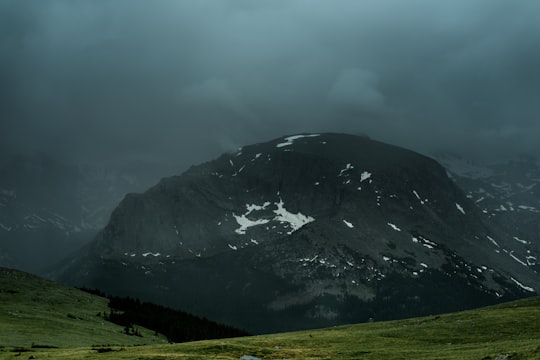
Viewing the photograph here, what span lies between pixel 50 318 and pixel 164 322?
184 feet

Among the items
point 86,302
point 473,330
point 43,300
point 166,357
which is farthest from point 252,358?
point 86,302

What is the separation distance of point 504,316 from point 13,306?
8582 cm

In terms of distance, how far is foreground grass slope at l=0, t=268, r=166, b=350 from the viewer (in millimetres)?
76125

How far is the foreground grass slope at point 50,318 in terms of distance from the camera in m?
76.1

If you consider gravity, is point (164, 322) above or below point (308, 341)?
above

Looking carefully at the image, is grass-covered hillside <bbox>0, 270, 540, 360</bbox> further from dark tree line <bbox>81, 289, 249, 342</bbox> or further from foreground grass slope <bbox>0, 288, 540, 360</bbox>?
dark tree line <bbox>81, 289, 249, 342</bbox>

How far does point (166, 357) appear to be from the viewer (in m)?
46.6

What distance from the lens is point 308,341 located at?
6475cm

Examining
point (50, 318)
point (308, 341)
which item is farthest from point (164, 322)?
point (308, 341)

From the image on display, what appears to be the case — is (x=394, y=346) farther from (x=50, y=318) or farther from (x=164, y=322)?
(x=164, y=322)

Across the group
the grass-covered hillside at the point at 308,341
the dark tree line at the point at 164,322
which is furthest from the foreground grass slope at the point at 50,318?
the dark tree line at the point at 164,322

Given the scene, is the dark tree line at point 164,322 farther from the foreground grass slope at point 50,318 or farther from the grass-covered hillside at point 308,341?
the grass-covered hillside at point 308,341

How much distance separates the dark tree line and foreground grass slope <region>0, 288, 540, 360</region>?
188 feet

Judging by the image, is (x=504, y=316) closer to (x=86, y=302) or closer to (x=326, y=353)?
(x=326, y=353)
